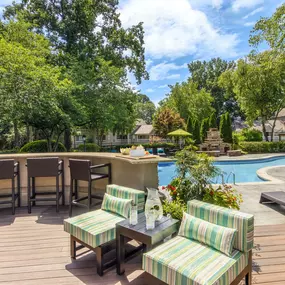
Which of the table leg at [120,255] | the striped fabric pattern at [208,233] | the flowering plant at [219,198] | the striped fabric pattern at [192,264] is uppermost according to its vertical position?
the flowering plant at [219,198]

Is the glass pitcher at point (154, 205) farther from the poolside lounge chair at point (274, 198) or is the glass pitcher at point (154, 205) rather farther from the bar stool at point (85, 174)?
the poolside lounge chair at point (274, 198)

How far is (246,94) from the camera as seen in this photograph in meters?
20.9

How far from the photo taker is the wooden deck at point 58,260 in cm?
232

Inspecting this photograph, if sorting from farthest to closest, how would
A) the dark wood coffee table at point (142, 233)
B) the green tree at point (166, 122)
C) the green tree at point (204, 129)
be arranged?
the green tree at point (166, 122)
the green tree at point (204, 129)
the dark wood coffee table at point (142, 233)

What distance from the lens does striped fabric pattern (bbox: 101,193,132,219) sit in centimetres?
288

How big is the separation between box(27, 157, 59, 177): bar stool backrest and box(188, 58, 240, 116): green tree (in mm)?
34091

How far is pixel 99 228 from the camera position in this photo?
8.37 feet

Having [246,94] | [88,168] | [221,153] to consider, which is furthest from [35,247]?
[246,94]

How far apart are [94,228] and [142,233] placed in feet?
2.05

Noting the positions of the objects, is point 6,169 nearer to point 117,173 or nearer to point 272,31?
point 117,173

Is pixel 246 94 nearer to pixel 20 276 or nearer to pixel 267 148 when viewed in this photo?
pixel 267 148

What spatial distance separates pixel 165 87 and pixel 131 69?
1673 centimetres

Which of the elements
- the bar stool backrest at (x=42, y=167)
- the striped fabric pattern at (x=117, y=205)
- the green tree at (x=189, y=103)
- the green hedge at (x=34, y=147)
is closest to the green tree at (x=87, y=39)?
the green hedge at (x=34, y=147)

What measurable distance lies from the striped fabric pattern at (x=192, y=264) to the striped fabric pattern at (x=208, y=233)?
6cm
